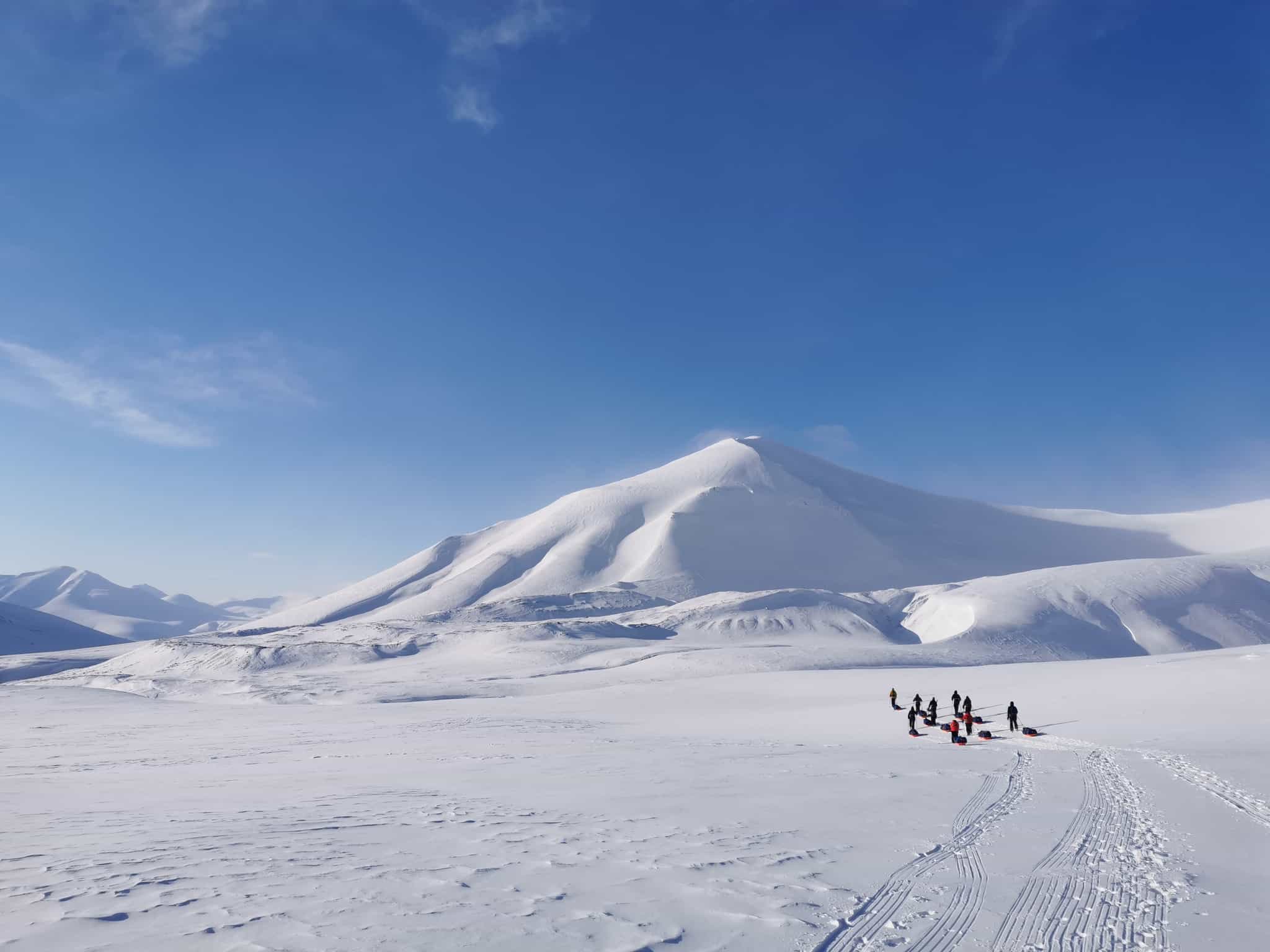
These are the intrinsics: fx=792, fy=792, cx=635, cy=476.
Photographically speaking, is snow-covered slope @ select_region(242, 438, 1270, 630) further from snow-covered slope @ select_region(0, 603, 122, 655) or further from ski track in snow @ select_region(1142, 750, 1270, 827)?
ski track in snow @ select_region(1142, 750, 1270, 827)

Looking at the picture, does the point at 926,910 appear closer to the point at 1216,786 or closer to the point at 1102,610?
the point at 1216,786

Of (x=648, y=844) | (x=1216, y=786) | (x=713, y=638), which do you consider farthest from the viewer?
(x=713, y=638)

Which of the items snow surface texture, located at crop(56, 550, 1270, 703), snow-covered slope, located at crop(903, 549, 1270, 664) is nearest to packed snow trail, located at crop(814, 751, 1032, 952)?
snow surface texture, located at crop(56, 550, 1270, 703)

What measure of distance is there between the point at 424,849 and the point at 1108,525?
211240mm

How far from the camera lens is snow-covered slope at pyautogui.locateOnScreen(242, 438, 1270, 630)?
13738 centimetres

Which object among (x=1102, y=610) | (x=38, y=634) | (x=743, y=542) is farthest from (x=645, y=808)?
(x=38, y=634)

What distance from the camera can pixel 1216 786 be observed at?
44.6 feet

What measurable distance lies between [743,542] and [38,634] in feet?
410

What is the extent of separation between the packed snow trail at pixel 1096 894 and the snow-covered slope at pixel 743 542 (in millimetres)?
109936

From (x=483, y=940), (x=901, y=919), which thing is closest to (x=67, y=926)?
(x=483, y=940)

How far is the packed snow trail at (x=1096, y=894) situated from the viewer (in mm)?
6527

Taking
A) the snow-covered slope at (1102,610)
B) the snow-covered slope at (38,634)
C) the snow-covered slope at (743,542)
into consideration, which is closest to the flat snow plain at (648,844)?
the snow-covered slope at (1102,610)

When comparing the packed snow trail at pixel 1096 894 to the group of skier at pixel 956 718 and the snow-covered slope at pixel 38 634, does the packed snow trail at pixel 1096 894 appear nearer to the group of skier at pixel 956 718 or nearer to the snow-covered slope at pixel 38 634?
the group of skier at pixel 956 718

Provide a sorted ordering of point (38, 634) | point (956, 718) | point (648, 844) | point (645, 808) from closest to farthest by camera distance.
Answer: point (648, 844), point (645, 808), point (956, 718), point (38, 634)
